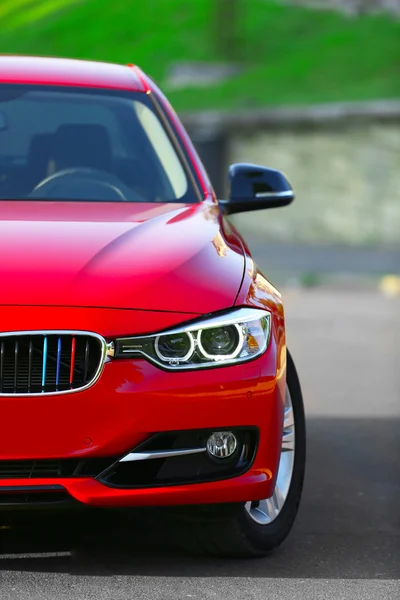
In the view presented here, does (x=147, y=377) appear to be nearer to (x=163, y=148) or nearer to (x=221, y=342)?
(x=221, y=342)

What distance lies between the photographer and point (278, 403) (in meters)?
4.66

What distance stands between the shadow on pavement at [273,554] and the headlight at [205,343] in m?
0.50

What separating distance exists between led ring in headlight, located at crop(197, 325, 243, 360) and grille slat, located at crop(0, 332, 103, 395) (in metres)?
0.31

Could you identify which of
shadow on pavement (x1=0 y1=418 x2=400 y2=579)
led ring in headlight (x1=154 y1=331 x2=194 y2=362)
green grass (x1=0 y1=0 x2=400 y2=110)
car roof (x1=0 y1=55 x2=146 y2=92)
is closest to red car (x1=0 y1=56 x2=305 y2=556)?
led ring in headlight (x1=154 y1=331 x2=194 y2=362)

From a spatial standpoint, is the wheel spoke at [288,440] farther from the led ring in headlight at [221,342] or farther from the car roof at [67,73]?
the car roof at [67,73]

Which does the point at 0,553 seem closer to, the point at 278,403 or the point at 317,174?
the point at 278,403

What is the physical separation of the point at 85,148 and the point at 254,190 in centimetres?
70

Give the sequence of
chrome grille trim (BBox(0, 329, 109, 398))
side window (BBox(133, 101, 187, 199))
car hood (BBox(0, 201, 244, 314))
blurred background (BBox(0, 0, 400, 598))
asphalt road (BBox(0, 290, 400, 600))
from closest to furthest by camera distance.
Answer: chrome grille trim (BBox(0, 329, 109, 398)) < car hood (BBox(0, 201, 244, 314)) < asphalt road (BBox(0, 290, 400, 600)) < side window (BBox(133, 101, 187, 199)) < blurred background (BBox(0, 0, 400, 598))

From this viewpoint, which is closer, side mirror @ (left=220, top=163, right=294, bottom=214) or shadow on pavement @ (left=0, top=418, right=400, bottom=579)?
shadow on pavement @ (left=0, top=418, right=400, bottom=579)

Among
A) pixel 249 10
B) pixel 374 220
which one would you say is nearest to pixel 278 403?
pixel 374 220

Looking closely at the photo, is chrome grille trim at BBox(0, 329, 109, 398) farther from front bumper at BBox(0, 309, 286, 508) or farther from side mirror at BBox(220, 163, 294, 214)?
side mirror at BBox(220, 163, 294, 214)

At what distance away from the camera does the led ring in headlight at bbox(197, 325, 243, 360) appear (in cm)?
447

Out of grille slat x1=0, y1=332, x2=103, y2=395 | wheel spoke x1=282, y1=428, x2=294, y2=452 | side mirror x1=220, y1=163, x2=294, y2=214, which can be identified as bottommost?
wheel spoke x1=282, y1=428, x2=294, y2=452

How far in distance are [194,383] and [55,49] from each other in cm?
4350
